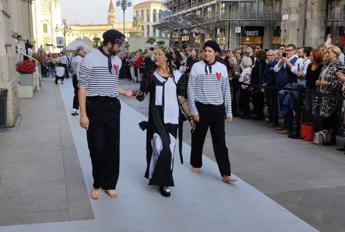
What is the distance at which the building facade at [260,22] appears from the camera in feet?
105

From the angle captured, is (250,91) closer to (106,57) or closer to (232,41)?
(106,57)

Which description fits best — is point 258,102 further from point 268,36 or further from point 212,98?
point 268,36

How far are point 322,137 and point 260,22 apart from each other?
39.4 m

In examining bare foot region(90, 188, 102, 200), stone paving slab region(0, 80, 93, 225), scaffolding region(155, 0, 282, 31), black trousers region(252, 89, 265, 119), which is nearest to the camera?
stone paving slab region(0, 80, 93, 225)

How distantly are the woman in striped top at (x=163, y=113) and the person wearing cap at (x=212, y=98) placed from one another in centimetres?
42

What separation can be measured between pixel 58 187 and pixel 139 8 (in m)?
149

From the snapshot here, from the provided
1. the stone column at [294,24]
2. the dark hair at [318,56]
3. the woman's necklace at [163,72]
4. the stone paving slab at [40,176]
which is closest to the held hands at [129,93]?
the woman's necklace at [163,72]

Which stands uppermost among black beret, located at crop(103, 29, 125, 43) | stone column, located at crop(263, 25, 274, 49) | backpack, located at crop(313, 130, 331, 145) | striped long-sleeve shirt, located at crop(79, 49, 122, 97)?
stone column, located at crop(263, 25, 274, 49)

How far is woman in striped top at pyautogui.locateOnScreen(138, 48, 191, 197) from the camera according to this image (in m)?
5.54

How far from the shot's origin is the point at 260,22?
46125 millimetres

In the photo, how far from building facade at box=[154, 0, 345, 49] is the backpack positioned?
80.5ft

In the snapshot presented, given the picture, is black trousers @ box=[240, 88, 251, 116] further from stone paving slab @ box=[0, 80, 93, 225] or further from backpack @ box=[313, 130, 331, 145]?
stone paving slab @ box=[0, 80, 93, 225]

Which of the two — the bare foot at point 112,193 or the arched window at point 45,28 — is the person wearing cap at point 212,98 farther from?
the arched window at point 45,28

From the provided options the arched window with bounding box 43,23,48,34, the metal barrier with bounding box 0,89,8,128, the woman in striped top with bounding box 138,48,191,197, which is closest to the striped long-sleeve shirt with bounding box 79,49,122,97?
the woman in striped top with bounding box 138,48,191,197
